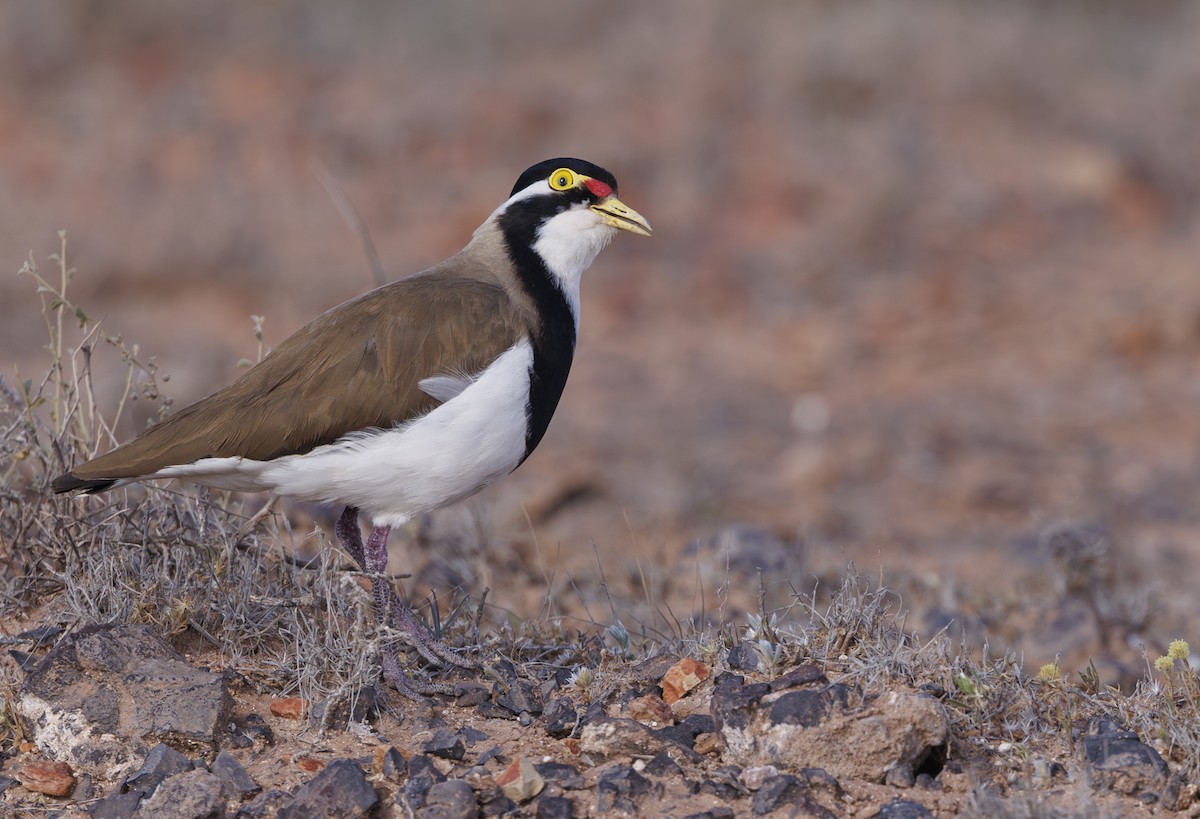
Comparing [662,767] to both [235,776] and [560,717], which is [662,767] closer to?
[560,717]

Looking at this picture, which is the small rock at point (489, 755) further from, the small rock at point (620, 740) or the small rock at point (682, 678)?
the small rock at point (682, 678)

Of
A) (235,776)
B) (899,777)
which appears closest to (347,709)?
(235,776)

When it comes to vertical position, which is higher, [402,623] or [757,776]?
[402,623]

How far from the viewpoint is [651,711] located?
12.7 feet

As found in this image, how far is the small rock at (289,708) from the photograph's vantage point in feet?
12.9

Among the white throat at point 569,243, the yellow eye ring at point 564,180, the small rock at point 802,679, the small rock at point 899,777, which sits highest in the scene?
the yellow eye ring at point 564,180

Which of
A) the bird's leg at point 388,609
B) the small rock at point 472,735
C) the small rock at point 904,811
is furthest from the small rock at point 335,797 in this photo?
the small rock at point 904,811

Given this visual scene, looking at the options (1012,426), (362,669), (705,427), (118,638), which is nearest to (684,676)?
(362,669)

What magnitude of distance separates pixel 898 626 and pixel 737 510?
13.5 ft

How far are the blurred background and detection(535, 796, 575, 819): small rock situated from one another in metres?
1.70

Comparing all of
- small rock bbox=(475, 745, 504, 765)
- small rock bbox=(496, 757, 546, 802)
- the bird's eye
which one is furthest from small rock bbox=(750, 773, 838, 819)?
the bird's eye

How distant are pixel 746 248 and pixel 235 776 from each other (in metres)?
9.68

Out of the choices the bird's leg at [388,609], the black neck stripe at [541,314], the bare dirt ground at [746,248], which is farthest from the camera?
the bare dirt ground at [746,248]

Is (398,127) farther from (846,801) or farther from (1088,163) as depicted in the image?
(846,801)
